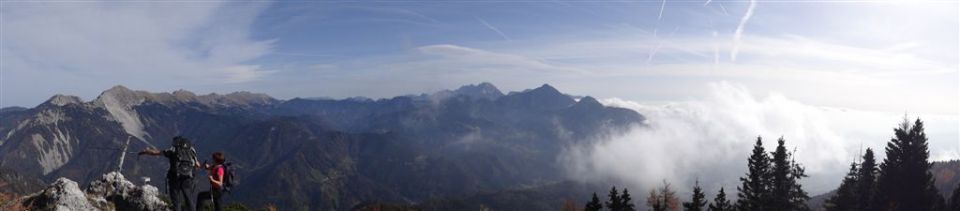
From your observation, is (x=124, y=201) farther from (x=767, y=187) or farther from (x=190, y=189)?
(x=767, y=187)

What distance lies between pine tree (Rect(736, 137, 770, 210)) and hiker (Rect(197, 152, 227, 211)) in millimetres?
57280

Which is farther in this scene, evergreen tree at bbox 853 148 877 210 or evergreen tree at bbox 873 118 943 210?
evergreen tree at bbox 853 148 877 210

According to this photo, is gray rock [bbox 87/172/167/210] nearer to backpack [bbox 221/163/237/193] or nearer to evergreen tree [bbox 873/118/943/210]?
backpack [bbox 221/163/237/193]

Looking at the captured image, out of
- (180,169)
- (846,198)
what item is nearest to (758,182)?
(846,198)

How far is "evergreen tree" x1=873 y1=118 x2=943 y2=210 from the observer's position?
193 feet

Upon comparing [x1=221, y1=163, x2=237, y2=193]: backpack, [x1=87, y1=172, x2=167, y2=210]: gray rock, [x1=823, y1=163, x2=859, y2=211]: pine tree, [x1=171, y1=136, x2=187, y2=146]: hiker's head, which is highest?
[x1=171, y1=136, x2=187, y2=146]: hiker's head

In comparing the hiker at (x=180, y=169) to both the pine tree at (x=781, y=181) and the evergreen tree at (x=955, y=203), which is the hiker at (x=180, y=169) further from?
the evergreen tree at (x=955, y=203)

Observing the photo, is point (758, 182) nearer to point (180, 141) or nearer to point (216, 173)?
point (216, 173)

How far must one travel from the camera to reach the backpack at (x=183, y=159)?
18.2 metres

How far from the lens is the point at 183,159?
18.3 metres

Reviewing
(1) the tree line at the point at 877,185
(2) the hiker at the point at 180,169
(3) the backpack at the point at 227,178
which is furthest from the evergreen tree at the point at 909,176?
(2) the hiker at the point at 180,169

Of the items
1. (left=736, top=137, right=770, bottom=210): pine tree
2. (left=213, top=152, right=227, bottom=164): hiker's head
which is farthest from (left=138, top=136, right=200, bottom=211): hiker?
(left=736, top=137, right=770, bottom=210): pine tree

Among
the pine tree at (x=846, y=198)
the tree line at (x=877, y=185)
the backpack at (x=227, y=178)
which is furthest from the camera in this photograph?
the pine tree at (x=846, y=198)

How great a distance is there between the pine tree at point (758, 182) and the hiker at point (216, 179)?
57.3 m
